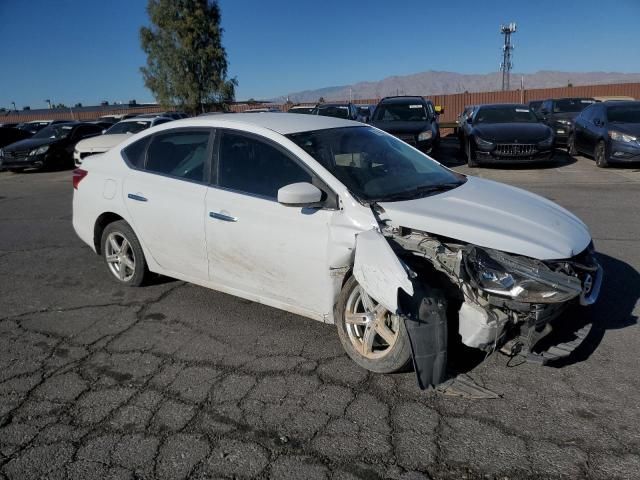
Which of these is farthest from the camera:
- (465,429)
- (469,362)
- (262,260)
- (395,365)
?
(262,260)

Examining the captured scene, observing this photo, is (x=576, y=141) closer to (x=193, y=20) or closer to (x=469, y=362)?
(x=469, y=362)

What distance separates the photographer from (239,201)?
398 centimetres

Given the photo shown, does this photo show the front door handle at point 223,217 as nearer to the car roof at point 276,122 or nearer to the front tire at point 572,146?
the car roof at point 276,122

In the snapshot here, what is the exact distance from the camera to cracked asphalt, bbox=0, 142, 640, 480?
2.60 meters

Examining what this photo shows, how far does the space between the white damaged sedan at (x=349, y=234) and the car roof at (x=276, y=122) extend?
18 millimetres

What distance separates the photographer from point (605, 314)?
13.5 ft

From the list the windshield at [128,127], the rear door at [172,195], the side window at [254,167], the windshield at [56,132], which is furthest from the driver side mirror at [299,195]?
the windshield at [56,132]

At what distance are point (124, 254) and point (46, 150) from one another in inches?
541

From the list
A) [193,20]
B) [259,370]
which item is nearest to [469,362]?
[259,370]

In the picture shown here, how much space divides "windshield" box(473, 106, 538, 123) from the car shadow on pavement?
8787mm

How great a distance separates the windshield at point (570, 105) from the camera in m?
17.8

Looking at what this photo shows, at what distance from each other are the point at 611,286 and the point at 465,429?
2.66 metres

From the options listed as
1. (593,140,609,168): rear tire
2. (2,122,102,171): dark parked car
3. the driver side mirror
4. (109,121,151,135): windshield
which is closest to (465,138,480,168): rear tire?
(593,140,609,168): rear tire

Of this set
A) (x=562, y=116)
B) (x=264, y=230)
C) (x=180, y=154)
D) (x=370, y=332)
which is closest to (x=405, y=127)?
(x=562, y=116)
